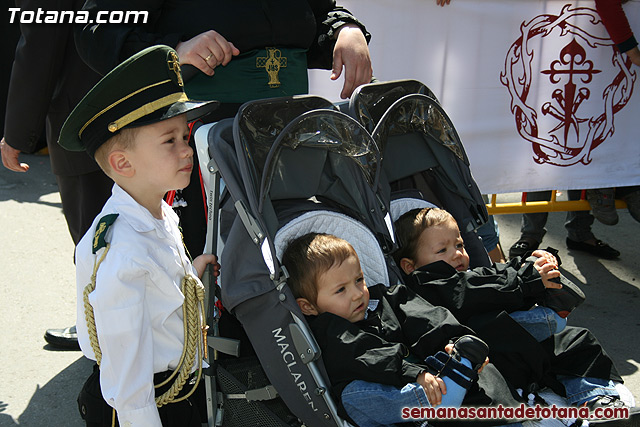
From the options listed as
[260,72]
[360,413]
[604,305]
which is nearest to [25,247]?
[260,72]

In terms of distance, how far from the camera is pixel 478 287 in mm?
2678

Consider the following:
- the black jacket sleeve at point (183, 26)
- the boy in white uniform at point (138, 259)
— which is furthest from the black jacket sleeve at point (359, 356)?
the black jacket sleeve at point (183, 26)

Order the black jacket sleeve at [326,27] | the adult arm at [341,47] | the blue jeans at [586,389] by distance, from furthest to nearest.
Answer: the black jacket sleeve at [326,27] < the adult arm at [341,47] < the blue jeans at [586,389]

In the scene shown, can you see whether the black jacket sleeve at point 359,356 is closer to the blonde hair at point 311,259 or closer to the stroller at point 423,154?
the blonde hair at point 311,259

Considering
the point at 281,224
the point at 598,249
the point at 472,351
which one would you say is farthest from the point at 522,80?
the point at 472,351

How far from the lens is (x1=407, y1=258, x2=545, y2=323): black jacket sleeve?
2.65 metres

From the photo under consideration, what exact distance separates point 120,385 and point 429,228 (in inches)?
60.4

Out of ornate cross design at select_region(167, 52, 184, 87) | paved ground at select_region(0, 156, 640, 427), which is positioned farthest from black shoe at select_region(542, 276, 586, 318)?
ornate cross design at select_region(167, 52, 184, 87)

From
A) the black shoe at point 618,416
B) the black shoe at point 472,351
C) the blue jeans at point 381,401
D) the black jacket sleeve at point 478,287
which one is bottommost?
the black shoe at point 618,416

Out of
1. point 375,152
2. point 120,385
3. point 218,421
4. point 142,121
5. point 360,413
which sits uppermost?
point 142,121

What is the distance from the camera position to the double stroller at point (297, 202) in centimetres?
240

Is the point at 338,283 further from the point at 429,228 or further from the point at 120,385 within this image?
→ the point at 120,385

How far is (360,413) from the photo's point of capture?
228cm

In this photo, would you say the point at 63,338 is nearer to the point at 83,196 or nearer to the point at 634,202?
the point at 83,196
